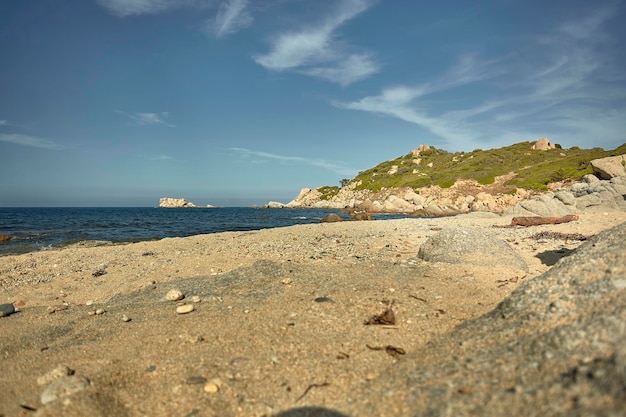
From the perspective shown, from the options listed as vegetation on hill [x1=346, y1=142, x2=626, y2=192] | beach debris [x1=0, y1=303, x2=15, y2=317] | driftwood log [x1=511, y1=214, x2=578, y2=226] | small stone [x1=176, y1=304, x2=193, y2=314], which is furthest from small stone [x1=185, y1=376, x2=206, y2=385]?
vegetation on hill [x1=346, y1=142, x2=626, y2=192]

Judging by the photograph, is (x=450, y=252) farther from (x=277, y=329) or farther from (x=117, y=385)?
(x=117, y=385)

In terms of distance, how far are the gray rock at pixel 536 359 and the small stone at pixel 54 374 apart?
436 centimetres

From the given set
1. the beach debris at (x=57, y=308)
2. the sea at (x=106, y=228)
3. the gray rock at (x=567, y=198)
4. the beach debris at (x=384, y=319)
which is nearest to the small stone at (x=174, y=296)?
the beach debris at (x=57, y=308)

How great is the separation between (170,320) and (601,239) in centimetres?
897

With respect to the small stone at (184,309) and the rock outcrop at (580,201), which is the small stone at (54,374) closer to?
the small stone at (184,309)

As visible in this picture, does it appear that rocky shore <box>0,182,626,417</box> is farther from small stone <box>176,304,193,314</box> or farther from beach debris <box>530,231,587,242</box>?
beach debris <box>530,231,587,242</box>

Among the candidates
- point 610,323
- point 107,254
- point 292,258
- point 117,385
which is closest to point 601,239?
point 610,323

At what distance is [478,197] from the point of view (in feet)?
216

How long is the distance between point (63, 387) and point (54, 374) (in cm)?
65

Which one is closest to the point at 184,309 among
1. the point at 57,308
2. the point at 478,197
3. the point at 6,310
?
the point at 57,308

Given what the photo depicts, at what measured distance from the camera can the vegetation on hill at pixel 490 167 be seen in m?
76.5

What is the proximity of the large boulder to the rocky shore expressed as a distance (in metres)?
34.9

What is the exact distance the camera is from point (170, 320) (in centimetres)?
709

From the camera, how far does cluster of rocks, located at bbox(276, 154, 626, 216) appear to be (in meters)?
28.3
